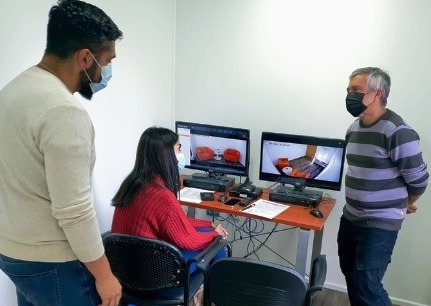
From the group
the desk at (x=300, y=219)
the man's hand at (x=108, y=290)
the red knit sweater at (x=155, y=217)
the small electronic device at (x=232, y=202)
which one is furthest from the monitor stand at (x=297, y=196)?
the man's hand at (x=108, y=290)

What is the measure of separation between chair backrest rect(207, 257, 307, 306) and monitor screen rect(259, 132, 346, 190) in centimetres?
118

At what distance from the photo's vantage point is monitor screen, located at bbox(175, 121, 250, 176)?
2637 mm

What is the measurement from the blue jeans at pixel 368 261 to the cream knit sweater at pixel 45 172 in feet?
4.71

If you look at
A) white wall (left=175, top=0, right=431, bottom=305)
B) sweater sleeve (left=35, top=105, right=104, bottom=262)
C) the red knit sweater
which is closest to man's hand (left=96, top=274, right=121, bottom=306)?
sweater sleeve (left=35, top=105, right=104, bottom=262)

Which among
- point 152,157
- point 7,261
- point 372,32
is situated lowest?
point 7,261

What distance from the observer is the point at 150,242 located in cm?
158

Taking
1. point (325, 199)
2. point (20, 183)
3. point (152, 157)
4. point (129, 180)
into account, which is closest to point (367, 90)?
point (325, 199)

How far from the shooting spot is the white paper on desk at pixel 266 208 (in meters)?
2.26

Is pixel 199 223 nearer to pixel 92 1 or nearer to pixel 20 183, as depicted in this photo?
pixel 20 183

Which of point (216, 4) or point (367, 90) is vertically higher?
point (216, 4)

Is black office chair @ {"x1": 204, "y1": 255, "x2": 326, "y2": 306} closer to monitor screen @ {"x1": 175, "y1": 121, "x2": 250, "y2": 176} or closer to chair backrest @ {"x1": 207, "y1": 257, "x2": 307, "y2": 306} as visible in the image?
chair backrest @ {"x1": 207, "y1": 257, "x2": 307, "y2": 306}

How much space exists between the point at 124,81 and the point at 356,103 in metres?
1.58

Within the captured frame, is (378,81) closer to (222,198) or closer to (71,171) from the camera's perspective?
(222,198)

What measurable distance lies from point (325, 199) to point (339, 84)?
81 centimetres
